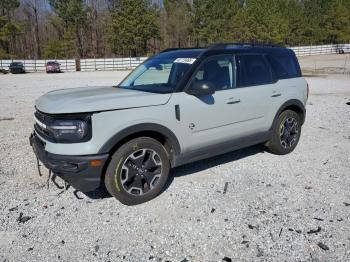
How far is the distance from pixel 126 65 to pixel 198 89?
122 feet

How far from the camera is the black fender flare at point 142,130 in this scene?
352 cm

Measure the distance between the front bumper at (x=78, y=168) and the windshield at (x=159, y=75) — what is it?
49.9 inches

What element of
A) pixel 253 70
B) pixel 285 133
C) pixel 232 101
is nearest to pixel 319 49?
pixel 285 133

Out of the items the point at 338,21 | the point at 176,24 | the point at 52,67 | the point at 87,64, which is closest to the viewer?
the point at 52,67

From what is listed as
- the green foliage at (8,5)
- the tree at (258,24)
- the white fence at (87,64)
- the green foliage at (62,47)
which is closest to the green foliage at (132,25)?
the green foliage at (62,47)

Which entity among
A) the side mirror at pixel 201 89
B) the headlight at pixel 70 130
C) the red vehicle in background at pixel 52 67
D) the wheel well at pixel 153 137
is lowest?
the red vehicle in background at pixel 52 67

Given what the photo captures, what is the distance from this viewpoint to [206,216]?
3.64 metres

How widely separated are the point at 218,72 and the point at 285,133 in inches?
73.7

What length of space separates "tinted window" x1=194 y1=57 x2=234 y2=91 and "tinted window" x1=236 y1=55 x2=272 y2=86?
6.9 inches

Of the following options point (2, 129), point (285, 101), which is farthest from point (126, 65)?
point (285, 101)

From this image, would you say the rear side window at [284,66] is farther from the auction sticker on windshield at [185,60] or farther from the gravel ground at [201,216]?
the auction sticker on windshield at [185,60]

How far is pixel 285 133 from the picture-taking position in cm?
553

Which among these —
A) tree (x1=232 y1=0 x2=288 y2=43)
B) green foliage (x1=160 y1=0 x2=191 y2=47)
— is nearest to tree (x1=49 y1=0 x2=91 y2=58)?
green foliage (x1=160 y1=0 x2=191 y2=47)

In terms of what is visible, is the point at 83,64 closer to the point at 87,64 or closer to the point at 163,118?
the point at 87,64
